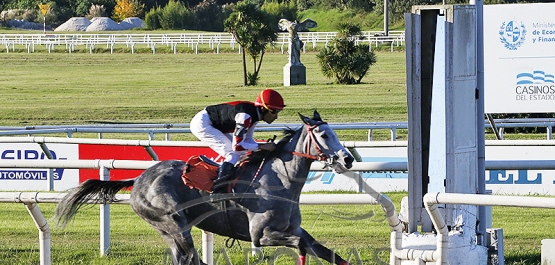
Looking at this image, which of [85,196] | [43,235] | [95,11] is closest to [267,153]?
[85,196]

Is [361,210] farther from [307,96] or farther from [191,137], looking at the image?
[307,96]

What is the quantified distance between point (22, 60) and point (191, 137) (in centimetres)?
2412

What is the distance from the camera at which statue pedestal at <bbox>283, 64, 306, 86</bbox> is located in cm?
2881

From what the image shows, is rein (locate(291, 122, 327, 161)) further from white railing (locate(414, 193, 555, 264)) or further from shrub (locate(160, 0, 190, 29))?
shrub (locate(160, 0, 190, 29))

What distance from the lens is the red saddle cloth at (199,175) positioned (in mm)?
5359

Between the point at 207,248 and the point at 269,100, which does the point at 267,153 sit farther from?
the point at 207,248

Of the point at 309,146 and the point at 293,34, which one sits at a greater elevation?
the point at 293,34

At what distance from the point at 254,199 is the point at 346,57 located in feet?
75.9

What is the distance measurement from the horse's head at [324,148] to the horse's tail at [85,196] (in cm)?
109

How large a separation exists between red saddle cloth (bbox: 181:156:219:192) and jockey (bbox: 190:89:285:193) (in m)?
0.04

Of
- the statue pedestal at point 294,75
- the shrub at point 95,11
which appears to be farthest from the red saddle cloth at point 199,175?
the shrub at point 95,11

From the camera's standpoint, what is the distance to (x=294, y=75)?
95.5 feet

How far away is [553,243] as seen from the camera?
18.3 ft

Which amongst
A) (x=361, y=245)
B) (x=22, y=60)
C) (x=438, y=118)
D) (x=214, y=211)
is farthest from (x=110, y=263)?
(x=22, y=60)
